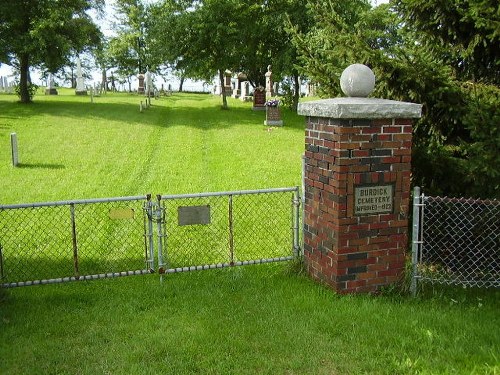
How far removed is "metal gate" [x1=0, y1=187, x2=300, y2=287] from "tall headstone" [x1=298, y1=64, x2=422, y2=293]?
85 centimetres

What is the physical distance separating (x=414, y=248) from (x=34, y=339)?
150 inches

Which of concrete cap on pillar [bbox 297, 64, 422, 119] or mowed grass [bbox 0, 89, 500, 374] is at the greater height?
concrete cap on pillar [bbox 297, 64, 422, 119]

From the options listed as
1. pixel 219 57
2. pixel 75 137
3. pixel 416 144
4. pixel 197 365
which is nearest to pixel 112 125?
pixel 75 137

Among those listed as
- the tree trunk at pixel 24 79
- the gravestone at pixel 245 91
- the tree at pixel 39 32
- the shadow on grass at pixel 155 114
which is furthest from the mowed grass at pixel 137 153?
the gravestone at pixel 245 91

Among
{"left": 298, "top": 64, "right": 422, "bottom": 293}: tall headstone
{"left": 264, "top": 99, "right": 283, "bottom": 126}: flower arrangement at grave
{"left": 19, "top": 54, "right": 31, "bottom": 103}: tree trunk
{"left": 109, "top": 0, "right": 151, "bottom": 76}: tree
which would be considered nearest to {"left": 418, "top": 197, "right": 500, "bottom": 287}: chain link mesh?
{"left": 298, "top": 64, "right": 422, "bottom": 293}: tall headstone

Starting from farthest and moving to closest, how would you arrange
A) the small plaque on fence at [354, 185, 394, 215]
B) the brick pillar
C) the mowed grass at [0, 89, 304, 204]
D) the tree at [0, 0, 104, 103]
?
the tree at [0, 0, 104, 103]
the mowed grass at [0, 89, 304, 204]
the small plaque on fence at [354, 185, 394, 215]
the brick pillar

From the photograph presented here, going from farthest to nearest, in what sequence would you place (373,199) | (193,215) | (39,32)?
(39,32), (193,215), (373,199)

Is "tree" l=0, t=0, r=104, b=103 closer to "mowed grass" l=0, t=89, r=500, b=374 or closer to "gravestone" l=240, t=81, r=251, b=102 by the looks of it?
"gravestone" l=240, t=81, r=251, b=102

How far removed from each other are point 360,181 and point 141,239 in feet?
12.5

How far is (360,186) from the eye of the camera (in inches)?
209

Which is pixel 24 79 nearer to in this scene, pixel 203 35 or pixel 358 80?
pixel 203 35

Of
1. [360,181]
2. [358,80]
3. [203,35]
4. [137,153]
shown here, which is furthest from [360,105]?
[203,35]

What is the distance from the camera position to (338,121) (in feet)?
16.9

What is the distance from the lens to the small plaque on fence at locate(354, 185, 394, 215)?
5312 millimetres
